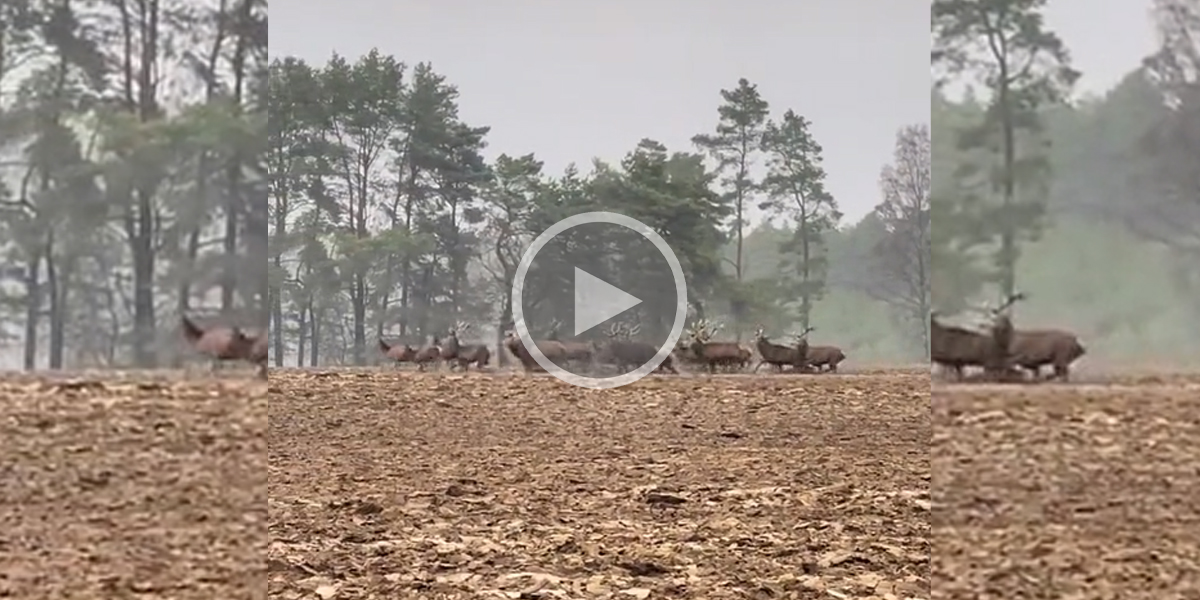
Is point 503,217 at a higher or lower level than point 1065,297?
higher

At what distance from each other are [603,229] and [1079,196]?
1.16m

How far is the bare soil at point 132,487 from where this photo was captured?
1.67 metres

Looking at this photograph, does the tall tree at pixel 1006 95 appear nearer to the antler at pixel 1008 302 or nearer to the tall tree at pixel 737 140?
the antler at pixel 1008 302

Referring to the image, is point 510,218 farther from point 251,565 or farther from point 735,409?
point 251,565

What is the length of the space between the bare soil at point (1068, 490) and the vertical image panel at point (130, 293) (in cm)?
111

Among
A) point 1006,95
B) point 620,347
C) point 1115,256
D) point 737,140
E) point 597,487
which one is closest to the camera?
point 1006,95

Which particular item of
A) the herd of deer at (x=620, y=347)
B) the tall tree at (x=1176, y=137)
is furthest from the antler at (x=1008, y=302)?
the herd of deer at (x=620, y=347)

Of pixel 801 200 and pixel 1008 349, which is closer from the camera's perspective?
pixel 1008 349

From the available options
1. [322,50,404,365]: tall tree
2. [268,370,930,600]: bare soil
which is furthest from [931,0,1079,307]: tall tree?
[322,50,404,365]: tall tree

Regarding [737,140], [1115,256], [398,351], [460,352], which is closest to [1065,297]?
[1115,256]

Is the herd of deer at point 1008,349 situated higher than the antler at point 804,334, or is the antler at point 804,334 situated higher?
the antler at point 804,334

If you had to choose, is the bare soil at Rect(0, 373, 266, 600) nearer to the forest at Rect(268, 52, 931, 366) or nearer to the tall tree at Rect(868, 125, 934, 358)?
the forest at Rect(268, 52, 931, 366)

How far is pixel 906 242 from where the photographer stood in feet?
8.86

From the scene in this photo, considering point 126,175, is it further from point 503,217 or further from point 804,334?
point 804,334
